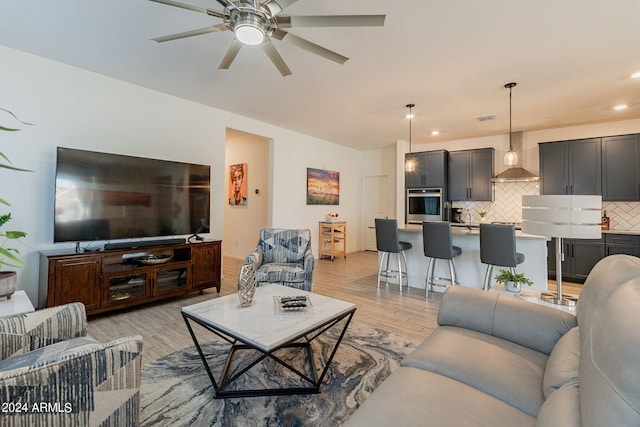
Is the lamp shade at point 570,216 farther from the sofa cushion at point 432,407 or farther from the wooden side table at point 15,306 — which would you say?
the wooden side table at point 15,306

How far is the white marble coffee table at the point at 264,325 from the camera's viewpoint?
60.0 inches

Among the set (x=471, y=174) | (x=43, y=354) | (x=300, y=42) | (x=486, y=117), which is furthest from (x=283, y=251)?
(x=471, y=174)

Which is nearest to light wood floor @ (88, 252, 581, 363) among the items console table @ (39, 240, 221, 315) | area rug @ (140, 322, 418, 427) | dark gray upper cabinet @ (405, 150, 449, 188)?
console table @ (39, 240, 221, 315)

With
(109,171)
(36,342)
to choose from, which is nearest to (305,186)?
(109,171)

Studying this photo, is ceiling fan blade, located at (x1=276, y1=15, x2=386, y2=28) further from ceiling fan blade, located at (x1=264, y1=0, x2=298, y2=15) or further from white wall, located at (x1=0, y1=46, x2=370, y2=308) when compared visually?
white wall, located at (x1=0, y1=46, x2=370, y2=308)

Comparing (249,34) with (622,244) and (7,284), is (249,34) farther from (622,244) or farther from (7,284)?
(622,244)

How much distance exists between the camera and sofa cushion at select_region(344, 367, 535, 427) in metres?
0.93

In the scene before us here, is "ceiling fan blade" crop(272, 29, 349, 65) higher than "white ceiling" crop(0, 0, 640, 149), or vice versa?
"white ceiling" crop(0, 0, 640, 149)

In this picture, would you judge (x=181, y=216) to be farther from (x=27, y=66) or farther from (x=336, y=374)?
(x=336, y=374)

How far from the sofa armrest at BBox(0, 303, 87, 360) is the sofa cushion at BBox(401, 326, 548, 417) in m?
1.70

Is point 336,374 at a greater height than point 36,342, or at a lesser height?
lesser

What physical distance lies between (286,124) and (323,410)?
15.1 ft

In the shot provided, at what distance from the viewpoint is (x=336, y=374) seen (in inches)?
78.0

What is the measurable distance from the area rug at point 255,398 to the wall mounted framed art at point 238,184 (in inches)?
168
